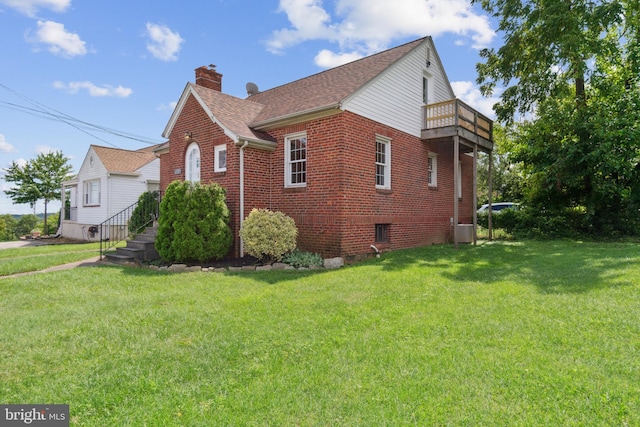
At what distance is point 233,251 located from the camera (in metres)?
11.0

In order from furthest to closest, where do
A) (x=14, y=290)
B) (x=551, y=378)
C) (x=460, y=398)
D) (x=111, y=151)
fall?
(x=111, y=151) → (x=14, y=290) → (x=551, y=378) → (x=460, y=398)

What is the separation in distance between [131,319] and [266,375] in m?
2.80

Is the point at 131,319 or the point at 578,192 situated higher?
the point at 578,192

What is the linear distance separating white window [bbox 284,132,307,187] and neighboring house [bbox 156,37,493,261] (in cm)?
3

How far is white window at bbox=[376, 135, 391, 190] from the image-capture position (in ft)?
38.4

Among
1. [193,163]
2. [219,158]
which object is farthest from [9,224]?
[219,158]

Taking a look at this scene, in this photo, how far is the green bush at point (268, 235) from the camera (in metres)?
9.47

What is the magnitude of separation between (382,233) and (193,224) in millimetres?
5862

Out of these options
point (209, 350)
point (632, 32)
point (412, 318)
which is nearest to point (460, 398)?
point (412, 318)

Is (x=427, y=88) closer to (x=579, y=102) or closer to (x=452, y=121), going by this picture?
(x=452, y=121)

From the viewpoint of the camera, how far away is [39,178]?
3150 cm

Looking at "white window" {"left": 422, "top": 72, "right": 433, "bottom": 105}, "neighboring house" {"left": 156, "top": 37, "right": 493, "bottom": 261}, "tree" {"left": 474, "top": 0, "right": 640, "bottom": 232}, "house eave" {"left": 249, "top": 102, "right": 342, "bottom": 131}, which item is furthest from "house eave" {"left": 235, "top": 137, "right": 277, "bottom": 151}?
"tree" {"left": 474, "top": 0, "right": 640, "bottom": 232}

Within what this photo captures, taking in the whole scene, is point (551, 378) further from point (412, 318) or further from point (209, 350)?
point (209, 350)

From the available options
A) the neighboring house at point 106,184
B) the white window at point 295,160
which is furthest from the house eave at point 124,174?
the white window at point 295,160
